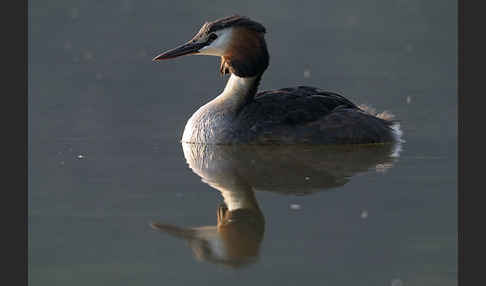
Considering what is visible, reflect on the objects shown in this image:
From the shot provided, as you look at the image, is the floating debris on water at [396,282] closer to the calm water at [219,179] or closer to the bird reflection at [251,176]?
the calm water at [219,179]

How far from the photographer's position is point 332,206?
6.89 meters

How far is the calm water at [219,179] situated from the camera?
564 cm

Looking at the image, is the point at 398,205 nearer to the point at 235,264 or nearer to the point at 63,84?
the point at 235,264

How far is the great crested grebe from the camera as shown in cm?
963

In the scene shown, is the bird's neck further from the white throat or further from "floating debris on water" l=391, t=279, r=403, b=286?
"floating debris on water" l=391, t=279, r=403, b=286

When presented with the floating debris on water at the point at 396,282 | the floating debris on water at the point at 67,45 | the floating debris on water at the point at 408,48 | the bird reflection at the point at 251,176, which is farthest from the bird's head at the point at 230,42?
the floating debris on water at the point at 408,48

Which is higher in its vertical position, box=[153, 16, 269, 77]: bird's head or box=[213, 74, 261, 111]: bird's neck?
box=[153, 16, 269, 77]: bird's head

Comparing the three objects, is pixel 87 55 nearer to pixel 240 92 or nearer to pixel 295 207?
pixel 240 92

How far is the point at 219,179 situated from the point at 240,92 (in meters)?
2.25

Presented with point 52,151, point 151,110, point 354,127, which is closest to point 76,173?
point 52,151

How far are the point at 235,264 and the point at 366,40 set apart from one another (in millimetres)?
14860

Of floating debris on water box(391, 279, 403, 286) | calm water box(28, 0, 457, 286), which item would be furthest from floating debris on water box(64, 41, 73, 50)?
floating debris on water box(391, 279, 403, 286)

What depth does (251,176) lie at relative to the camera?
8078 millimetres

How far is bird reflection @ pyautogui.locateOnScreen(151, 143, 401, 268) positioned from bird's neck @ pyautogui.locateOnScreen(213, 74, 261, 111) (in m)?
0.59
